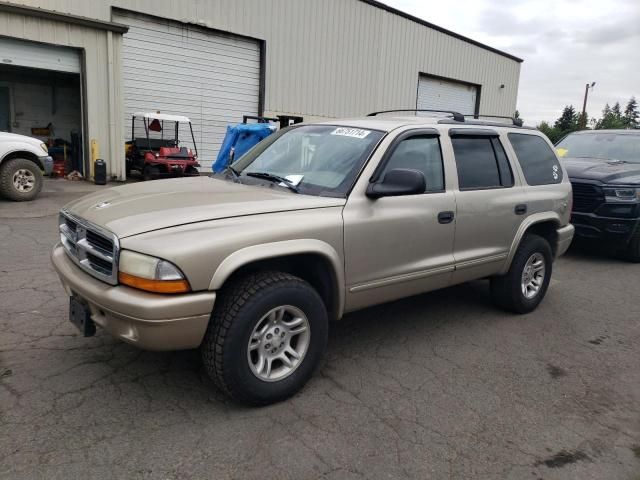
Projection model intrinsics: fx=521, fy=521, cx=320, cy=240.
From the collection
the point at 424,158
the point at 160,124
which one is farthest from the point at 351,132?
the point at 160,124

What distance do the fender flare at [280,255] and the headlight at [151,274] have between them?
18 cm

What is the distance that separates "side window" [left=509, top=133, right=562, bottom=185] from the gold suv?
0.04 metres

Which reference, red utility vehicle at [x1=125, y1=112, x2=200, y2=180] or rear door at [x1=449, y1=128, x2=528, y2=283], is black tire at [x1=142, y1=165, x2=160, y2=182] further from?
rear door at [x1=449, y1=128, x2=528, y2=283]

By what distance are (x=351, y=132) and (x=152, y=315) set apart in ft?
6.92

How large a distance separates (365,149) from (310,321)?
51.7 inches

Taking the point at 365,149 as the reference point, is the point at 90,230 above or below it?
below

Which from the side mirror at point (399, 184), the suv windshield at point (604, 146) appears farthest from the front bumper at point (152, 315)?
the suv windshield at point (604, 146)

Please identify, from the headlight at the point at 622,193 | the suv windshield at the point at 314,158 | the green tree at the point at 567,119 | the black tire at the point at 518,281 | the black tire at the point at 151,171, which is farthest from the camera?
the green tree at the point at 567,119

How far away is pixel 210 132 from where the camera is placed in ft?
52.2

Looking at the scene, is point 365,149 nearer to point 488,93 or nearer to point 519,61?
point 488,93

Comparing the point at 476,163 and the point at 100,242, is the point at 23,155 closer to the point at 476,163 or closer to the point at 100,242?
the point at 100,242

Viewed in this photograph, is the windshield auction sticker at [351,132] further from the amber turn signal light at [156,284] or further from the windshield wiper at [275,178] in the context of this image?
the amber turn signal light at [156,284]

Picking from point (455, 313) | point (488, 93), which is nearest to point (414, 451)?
point (455, 313)

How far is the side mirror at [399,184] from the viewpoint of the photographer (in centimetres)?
340
